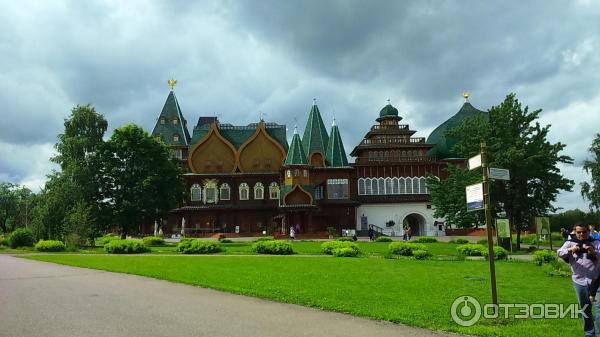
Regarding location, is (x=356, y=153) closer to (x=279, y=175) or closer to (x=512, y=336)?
(x=279, y=175)

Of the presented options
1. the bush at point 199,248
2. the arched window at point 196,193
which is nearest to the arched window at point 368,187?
the arched window at point 196,193

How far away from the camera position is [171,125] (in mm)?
61000

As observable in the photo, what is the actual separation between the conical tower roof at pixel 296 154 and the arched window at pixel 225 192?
347 inches

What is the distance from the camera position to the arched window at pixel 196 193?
56219mm

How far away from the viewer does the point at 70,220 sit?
1315 inches

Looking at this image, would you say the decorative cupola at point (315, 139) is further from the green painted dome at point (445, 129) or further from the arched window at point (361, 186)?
the green painted dome at point (445, 129)

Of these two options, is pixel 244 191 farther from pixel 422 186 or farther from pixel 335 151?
pixel 422 186

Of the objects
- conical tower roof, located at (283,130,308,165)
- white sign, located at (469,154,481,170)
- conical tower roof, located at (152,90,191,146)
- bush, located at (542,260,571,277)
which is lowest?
bush, located at (542,260,571,277)

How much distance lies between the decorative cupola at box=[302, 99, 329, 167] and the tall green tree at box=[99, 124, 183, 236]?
18301mm

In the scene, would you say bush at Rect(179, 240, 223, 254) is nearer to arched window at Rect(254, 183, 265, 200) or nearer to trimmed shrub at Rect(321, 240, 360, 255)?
trimmed shrub at Rect(321, 240, 360, 255)

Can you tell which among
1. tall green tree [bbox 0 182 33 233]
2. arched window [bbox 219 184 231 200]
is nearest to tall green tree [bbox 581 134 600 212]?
arched window [bbox 219 184 231 200]

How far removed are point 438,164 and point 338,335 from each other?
163 feet

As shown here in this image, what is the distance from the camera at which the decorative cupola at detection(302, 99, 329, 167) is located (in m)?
55.8

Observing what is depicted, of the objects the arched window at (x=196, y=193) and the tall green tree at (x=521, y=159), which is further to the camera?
the arched window at (x=196, y=193)
